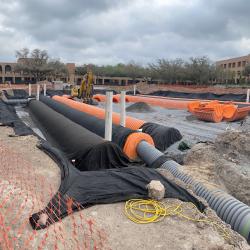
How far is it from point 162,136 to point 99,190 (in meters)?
4.75

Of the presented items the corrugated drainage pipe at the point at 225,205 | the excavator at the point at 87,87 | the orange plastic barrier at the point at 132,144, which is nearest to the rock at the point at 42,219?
the corrugated drainage pipe at the point at 225,205

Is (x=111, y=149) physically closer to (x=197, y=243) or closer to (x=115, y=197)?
(x=115, y=197)

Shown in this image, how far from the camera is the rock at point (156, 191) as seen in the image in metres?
4.00

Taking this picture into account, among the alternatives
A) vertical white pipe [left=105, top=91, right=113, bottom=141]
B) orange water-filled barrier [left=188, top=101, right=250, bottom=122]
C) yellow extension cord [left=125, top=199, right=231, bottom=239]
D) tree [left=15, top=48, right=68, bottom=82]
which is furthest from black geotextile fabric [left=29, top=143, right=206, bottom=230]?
tree [left=15, top=48, right=68, bottom=82]

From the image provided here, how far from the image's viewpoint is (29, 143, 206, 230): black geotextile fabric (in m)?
3.59

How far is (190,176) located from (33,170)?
111 inches

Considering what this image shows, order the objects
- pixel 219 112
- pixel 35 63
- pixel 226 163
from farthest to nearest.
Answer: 1. pixel 35 63
2. pixel 219 112
3. pixel 226 163

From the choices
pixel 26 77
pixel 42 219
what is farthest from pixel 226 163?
pixel 26 77

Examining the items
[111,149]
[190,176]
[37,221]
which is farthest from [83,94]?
[37,221]

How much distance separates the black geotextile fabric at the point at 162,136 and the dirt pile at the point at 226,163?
145 cm

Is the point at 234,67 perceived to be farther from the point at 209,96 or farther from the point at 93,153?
the point at 93,153

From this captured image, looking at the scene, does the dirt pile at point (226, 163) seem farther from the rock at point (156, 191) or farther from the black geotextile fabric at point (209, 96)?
the black geotextile fabric at point (209, 96)

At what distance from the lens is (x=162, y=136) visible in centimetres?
857

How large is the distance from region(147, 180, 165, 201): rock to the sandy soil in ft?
0.43
